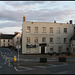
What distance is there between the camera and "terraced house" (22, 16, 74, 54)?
3806cm

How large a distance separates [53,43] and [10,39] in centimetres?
6169

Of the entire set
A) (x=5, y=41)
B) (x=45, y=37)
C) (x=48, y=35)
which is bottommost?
(x=5, y=41)

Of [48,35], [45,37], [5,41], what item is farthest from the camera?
[5,41]

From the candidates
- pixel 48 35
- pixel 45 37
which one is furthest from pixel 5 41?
pixel 48 35

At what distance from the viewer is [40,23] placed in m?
38.9

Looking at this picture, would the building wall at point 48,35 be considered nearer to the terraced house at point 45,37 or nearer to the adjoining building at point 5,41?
the terraced house at point 45,37

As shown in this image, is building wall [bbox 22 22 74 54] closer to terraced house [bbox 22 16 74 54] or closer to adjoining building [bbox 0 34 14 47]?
terraced house [bbox 22 16 74 54]

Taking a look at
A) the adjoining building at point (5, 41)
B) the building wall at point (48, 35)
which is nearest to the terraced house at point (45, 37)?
the building wall at point (48, 35)

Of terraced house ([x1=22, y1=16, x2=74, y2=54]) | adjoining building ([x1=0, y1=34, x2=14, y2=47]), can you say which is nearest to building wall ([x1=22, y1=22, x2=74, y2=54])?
terraced house ([x1=22, y1=16, x2=74, y2=54])

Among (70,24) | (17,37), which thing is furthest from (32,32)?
(17,37)

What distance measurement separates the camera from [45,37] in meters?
39.3

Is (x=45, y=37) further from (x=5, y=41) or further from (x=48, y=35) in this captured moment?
(x=5, y=41)

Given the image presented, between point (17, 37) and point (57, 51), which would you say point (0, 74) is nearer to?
point (57, 51)

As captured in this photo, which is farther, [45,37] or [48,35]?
[48,35]
